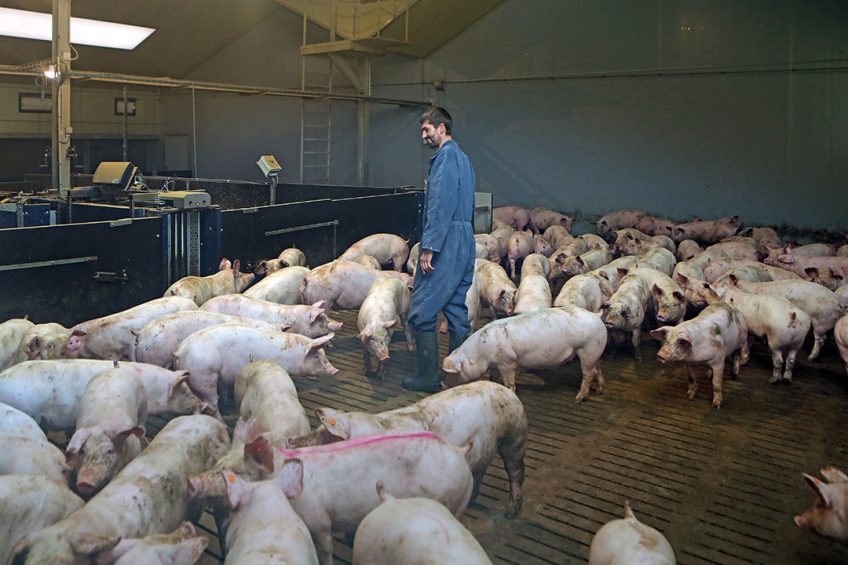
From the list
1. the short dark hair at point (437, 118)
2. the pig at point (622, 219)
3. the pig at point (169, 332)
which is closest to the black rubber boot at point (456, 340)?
the pig at point (169, 332)

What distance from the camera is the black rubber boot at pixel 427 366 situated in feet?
19.2

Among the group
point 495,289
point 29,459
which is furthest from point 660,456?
point 29,459

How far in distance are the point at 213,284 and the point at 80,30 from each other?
910cm

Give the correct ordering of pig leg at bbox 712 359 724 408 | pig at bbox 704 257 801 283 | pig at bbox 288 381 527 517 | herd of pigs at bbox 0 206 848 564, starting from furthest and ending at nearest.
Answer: pig at bbox 704 257 801 283 → pig leg at bbox 712 359 724 408 → pig at bbox 288 381 527 517 → herd of pigs at bbox 0 206 848 564

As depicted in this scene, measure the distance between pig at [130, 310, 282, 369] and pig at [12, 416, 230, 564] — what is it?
1430 mm

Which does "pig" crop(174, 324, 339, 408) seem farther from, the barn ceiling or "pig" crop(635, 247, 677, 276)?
the barn ceiling

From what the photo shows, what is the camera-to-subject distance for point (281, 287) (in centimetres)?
691

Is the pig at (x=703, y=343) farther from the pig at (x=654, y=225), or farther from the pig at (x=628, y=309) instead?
the pig at (x=654, y=225)

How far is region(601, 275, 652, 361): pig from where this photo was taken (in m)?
6.53

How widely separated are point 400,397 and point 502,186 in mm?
8999

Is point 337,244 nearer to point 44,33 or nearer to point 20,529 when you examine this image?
point 20,529

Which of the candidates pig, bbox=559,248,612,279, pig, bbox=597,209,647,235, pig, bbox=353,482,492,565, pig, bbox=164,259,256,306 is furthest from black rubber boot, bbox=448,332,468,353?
pig, bbox=597,209,647,235

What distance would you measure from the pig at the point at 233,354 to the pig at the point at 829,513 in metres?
2.88

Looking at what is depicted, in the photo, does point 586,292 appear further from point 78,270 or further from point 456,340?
point 78,270
